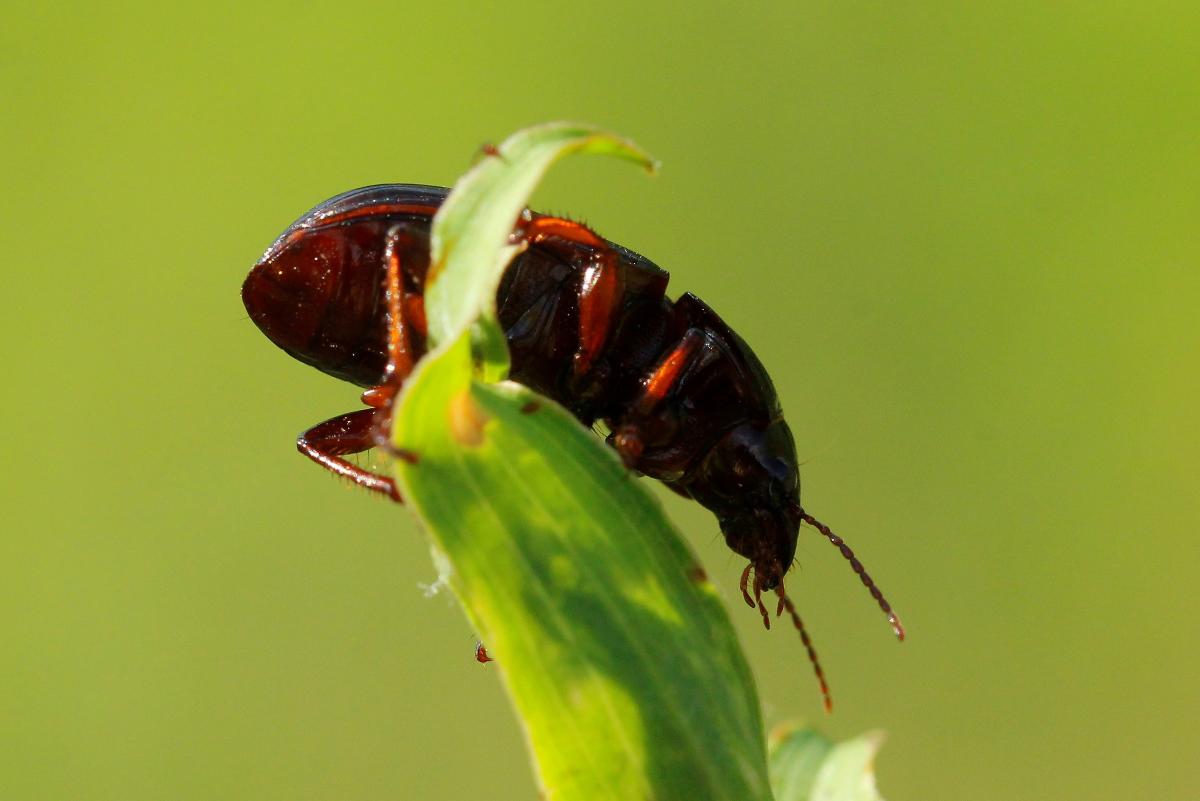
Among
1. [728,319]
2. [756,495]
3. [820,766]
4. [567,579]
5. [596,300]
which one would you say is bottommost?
[820,766]

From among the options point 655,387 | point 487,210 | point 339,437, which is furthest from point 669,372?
point 487,210

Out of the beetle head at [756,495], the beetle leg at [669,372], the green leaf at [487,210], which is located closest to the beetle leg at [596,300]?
the beetle leg at [669,372]

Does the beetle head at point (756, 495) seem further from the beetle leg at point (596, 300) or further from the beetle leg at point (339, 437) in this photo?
the beetle leg at point (339, 437)

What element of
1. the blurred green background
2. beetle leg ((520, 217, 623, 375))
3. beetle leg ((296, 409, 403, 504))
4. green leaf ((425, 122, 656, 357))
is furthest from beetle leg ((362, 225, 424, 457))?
the blurred green background

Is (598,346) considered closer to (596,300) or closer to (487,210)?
(596,300)

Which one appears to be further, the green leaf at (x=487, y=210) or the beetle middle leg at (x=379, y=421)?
the beetle middle leg at (x=379, y=421)

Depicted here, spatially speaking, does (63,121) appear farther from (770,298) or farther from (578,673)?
(578,673)
